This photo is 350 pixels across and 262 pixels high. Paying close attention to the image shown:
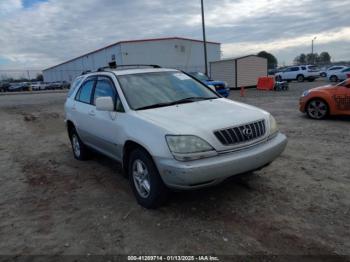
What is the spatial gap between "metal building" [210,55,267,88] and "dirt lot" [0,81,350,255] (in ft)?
80.9

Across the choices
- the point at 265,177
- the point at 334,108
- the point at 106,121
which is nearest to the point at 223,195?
the point at 265,177

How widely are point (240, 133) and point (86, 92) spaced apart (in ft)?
11.1

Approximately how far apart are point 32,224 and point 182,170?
2037mm

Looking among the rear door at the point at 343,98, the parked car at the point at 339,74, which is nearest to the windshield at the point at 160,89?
the rear door at the point at 343,98

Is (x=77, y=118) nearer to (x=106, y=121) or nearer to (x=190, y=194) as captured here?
(x=106, y=121)

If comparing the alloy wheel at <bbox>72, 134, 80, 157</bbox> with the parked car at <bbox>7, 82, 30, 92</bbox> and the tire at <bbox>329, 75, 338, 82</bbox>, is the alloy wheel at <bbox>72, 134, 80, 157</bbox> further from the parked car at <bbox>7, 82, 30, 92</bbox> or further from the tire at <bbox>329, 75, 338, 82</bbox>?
the parked car at <bbox>7, 82, 30, 92</bbox>

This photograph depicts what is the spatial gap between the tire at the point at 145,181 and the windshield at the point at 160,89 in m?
0.73

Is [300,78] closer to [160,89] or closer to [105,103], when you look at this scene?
[160,89]

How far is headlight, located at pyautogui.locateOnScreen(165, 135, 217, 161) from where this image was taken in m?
3.58

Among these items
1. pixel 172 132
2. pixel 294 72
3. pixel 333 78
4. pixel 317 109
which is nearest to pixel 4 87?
pixel 294 72

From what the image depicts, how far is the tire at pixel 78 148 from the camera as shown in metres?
6.60

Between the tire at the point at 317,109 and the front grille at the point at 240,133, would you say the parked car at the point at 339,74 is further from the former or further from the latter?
the front grille at the point at 240,133

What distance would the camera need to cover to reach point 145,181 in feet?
13.8

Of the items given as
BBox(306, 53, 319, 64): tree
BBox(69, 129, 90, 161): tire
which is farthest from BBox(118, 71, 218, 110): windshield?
BBox(306, 53, 319, 64): tree
